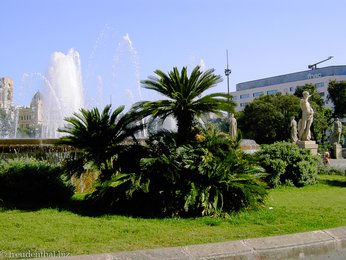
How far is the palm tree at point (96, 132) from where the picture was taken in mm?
7219

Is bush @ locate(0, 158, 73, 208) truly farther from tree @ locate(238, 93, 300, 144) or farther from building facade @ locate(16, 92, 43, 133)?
tree @ locate(238, 93, 300, 144)

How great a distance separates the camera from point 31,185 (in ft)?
24.5

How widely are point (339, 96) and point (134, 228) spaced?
5353 cm

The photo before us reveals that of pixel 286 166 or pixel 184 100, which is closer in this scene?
pixel 184 100

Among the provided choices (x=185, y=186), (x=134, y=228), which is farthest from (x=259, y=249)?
(x=185, y=186)

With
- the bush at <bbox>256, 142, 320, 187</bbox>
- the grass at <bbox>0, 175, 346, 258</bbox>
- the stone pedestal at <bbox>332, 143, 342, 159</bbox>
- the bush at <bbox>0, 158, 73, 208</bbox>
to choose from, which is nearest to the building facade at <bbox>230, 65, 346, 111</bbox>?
the stone pedestal at <bbox>332, 143, 342, 159</bbox>

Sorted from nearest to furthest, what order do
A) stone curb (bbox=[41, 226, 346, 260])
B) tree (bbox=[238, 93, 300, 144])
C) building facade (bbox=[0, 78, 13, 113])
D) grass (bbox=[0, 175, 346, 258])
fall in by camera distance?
stone curb (bbox=[41, 226, 346, 260])
grass (bbox=[0, 175, 346, 258])
building facade (bbox=[0, 78, 13, 113])
tree (bbox=[238, 93, 300, 144])

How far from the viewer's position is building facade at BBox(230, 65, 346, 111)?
83438 millimetres

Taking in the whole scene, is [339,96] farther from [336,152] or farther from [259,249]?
[259,249]

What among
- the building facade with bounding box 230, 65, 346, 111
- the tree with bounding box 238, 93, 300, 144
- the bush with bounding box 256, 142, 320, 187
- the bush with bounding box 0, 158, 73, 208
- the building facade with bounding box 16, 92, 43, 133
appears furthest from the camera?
the building facade with bounding box 230, 65, 346, 111

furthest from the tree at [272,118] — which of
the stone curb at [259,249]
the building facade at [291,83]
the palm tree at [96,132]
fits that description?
the stone curb at [259,249]

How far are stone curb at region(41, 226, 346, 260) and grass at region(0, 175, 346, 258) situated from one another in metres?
0.52

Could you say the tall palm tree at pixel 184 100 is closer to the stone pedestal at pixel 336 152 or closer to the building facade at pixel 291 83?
the stone pedestal at pixel 336 152

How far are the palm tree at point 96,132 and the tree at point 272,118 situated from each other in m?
42.8
